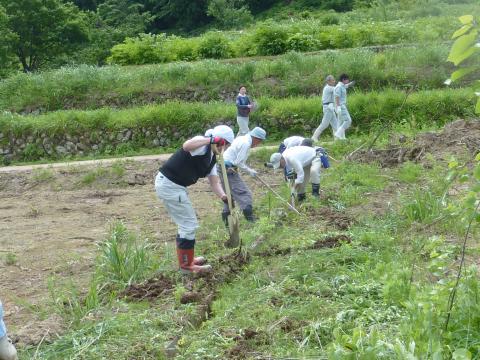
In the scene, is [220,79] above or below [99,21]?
above

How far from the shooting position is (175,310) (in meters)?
6.84

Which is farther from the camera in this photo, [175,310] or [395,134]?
[395,134]

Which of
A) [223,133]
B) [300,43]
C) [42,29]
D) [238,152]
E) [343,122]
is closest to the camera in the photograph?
[223,133]

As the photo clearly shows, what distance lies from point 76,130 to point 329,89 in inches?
281

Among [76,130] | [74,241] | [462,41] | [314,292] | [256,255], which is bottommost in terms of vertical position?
[76,130]

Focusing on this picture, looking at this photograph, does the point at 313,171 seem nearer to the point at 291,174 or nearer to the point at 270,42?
the point at 291,174

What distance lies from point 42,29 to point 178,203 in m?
25.4

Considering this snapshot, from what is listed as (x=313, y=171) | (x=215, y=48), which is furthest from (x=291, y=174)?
(x=215, y=48)

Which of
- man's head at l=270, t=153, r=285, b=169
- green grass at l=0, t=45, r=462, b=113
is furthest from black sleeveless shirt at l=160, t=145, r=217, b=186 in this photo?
green grass at l=0, t=45, r=462, b=113

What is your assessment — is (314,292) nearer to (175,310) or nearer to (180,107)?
(175,310)

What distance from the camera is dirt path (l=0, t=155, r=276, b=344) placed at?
7872 millimetres

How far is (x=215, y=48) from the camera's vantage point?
27031 mm

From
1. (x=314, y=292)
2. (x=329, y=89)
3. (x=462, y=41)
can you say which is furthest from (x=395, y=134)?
(x=462, y=41)

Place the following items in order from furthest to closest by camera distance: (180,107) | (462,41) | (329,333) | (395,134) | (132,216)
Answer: (180,107) < (395,134) < (132,216) < (329,333) < (462,41)
